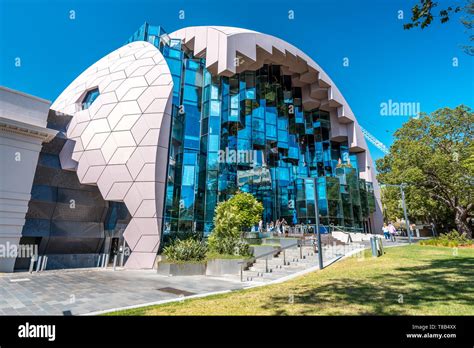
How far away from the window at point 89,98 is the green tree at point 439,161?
3048cm

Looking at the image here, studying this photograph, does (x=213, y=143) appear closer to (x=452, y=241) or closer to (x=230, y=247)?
(x=230, y=247)

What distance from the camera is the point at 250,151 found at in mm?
28078

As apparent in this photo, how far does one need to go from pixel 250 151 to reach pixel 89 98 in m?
15.5

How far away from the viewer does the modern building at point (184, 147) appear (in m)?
18.6

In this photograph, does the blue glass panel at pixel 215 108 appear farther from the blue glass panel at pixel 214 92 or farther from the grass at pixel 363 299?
the grass at pixel 363 299

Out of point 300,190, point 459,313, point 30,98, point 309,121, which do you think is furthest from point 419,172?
point 30,98

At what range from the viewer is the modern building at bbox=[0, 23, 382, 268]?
61.1ft

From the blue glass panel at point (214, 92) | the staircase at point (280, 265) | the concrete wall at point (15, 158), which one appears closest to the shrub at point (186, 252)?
the staircase at point (280, 265)

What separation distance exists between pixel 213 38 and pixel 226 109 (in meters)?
6.80

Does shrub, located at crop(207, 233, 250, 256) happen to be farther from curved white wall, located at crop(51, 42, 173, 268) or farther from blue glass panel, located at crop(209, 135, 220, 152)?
blue glass panel, located at crop(209, 135, 220, 152)

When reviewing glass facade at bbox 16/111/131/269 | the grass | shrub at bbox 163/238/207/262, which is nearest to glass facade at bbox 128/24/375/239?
shrub at bbox 163/238/207/262

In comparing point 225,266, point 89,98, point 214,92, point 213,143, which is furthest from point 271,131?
point 225,266

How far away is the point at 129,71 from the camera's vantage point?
2169cm
